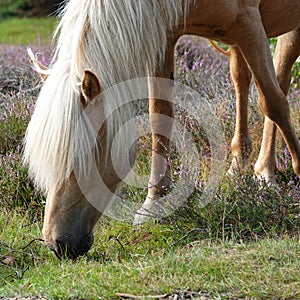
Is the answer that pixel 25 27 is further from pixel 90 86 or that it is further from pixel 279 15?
pixel 90 86

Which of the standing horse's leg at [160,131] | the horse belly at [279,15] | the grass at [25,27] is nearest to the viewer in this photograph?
the standing horse's leg at [160,131]

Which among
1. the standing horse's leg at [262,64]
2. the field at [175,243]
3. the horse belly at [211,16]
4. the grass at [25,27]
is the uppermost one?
the horse belly at [211,16]

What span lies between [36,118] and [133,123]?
1.54 ft

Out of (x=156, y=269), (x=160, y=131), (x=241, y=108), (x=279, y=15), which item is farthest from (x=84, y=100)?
(x=241, y=108)

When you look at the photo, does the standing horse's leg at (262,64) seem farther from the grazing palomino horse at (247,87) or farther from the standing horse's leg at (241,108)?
the standing horse's leg at (241,108)

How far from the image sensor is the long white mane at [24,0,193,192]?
3.31 meters

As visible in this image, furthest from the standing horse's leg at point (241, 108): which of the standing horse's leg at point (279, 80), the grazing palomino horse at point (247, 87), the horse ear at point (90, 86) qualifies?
the horse ear at point (90, 86)

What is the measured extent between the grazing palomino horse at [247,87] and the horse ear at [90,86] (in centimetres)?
196

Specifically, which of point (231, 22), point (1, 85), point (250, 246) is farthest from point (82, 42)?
point (1, 85)

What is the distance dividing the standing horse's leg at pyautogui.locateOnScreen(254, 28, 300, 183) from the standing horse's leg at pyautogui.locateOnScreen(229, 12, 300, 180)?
1.65ft

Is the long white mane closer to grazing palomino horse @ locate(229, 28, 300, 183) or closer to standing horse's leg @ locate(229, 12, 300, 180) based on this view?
standing horse's leg @ locate(229, 12, 300, 180)

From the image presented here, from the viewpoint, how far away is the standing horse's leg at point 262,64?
4059 millimetres

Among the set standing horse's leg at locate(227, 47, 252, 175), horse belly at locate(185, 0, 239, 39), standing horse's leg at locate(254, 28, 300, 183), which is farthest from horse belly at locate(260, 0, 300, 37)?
horse belly at locate(185, 0, 239, 39)

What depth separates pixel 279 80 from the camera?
5137mm
